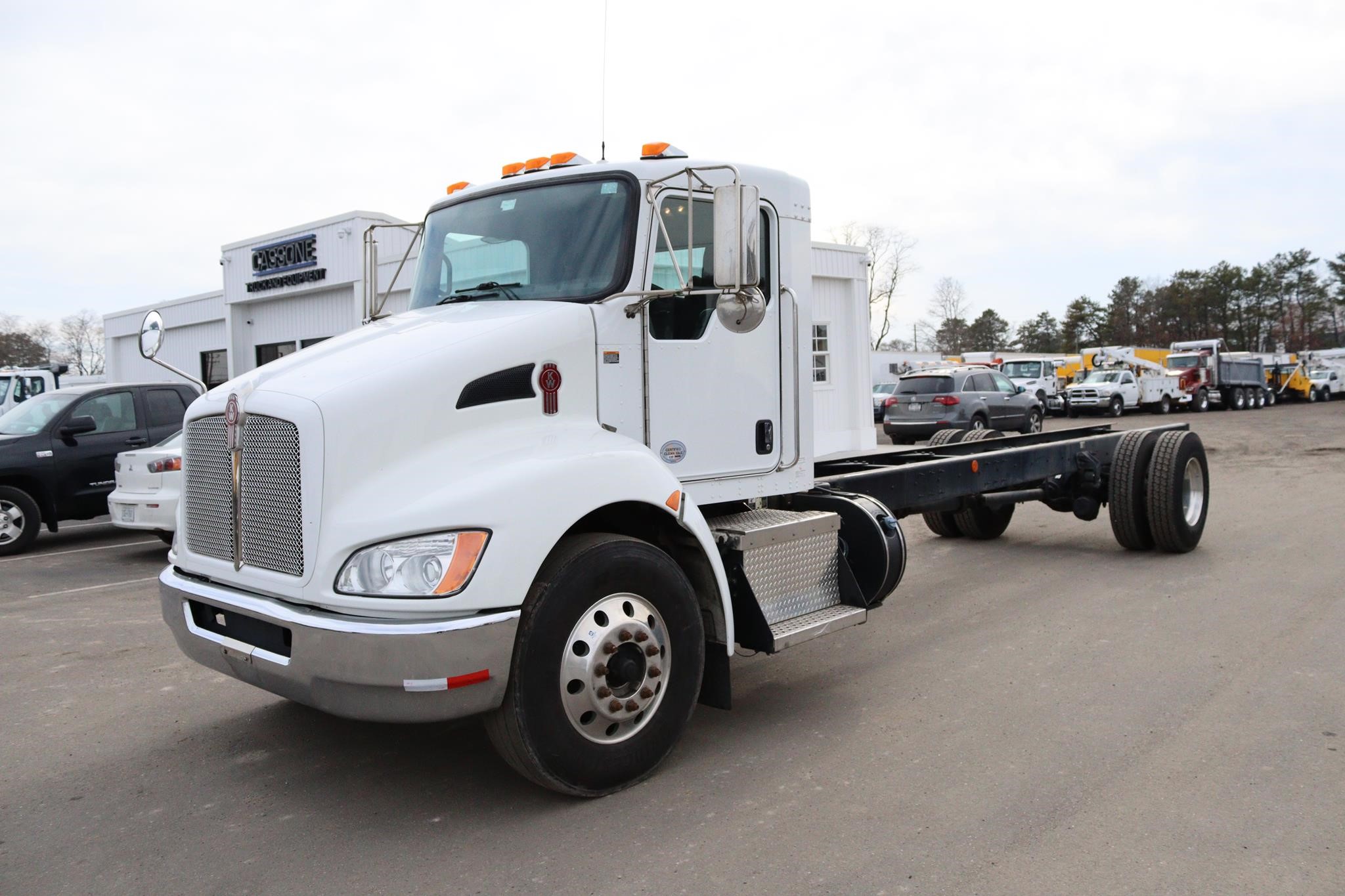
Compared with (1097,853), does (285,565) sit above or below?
above

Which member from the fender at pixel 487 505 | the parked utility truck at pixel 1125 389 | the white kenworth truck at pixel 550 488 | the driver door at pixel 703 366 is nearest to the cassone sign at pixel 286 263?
the white kenworth truck at pixel 550 488

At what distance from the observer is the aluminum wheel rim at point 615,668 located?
3.82 m

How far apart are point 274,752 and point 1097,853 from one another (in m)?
3.55

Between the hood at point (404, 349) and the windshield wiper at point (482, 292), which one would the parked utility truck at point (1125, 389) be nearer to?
the windshield wiper at point (482, 292)

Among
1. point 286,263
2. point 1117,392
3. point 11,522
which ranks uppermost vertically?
point 286,263

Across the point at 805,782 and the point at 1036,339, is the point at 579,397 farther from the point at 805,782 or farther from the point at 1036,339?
the point at 1036,339

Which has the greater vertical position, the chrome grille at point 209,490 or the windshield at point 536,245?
the windshield at point 536,245

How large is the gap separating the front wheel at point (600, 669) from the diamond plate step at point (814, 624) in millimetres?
538

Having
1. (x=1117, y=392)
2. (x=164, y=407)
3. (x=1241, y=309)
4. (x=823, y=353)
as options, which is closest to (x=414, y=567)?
(x=164, y=407)

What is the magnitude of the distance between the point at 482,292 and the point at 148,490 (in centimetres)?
680

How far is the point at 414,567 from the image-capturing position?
136 inches

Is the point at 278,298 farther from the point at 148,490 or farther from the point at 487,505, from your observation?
the point at 487,505

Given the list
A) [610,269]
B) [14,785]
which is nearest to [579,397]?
[610,269]

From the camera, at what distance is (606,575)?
3.89 m
